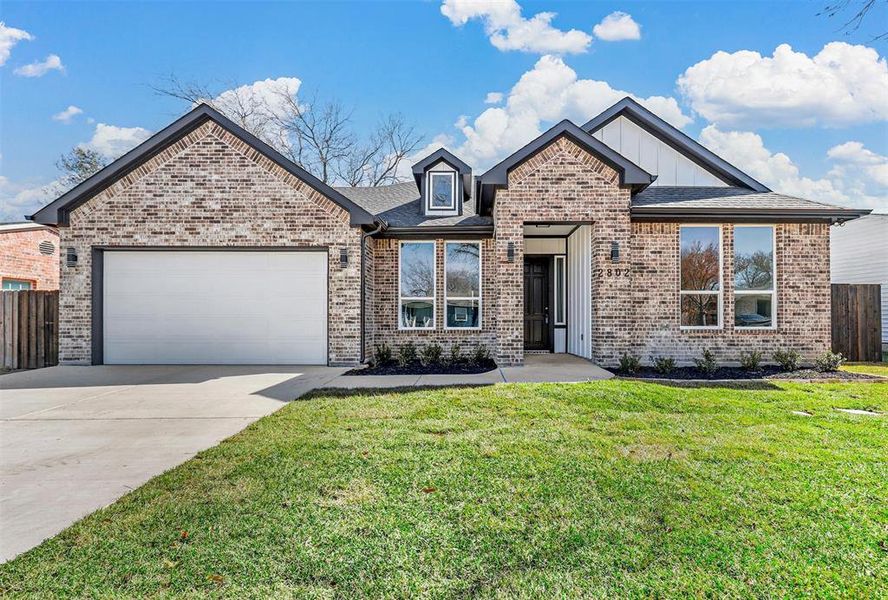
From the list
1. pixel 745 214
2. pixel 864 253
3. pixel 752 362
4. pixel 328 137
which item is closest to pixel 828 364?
pixel 752 362

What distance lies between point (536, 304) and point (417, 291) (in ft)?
12.0

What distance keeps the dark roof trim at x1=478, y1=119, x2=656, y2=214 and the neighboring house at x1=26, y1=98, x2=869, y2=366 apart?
31mm

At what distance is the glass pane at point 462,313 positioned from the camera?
1159 cm

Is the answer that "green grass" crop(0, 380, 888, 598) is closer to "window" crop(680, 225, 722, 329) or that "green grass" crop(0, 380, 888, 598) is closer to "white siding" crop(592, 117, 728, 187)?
"window" crop(680, 225, 722, 329)

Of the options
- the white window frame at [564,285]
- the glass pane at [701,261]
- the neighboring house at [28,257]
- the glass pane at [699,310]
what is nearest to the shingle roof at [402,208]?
the white window frame at [564,285]

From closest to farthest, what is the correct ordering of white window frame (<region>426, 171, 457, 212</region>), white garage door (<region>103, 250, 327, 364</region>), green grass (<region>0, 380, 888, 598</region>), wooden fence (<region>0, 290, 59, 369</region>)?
green grass (<region>0, 380, 888, 598</region>) < white garage door (<region>103, 250, 327, 364</region>) < wooden fence (<region>0, 290, 59, 369</region>) < white window frame (<region>426, 171, 457, 212</region>)

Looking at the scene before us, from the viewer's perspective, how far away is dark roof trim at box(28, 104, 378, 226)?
10273 mm

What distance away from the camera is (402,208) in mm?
12891

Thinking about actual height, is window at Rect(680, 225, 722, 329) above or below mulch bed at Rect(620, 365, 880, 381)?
above

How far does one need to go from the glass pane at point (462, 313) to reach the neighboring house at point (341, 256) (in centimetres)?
153

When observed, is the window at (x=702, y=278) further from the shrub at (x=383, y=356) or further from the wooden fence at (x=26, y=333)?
the wooden fence at (x=26, y=333)

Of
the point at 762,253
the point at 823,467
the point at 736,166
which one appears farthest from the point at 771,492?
the point at 736,166

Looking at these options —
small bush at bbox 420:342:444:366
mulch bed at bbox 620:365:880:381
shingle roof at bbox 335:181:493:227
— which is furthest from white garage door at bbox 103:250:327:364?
mulch bed at bbox 620:365:880:381

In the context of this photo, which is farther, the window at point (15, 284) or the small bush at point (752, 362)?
the window at point (15, 284)
